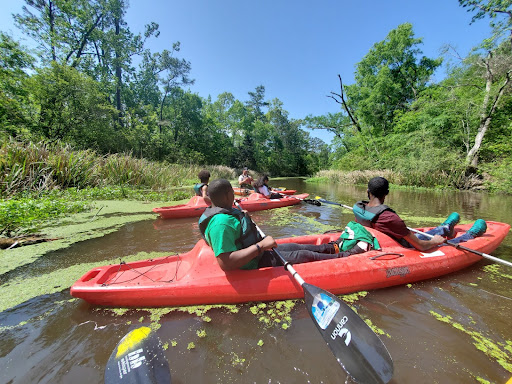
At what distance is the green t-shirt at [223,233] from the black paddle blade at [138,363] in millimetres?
789

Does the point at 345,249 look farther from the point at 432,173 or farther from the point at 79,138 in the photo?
the point at 79,138

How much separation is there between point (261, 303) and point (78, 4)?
2625 centimetres

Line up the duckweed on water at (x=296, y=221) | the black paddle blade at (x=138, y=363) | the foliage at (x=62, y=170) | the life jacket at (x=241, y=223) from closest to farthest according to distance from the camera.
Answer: the black paddle blade at (x=138, y=363)
the life jacket at (x=241, y=223)
the duckweed on water at (x=296, y=221)
the foliage at (x=62, y=170)

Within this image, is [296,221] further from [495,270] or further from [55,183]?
[55,183]

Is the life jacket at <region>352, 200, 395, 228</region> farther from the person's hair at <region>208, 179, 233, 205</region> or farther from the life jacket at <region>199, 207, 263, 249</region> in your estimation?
the person's hair at <region>208, 179, 233, 205</region>

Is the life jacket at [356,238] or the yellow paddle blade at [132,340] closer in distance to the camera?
the yellow paddle blade at [132,340]

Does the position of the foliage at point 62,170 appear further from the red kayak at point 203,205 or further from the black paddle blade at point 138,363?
the black paddle blade at point 138,363

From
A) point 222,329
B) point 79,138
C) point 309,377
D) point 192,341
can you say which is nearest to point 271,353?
point 309,377

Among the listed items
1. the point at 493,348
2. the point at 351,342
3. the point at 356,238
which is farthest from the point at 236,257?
the point at 493,348

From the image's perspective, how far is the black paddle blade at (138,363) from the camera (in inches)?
53.9

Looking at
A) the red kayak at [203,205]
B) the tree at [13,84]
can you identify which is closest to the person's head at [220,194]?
the red kayak at [203,205]

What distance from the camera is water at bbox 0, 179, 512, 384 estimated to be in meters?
1.61

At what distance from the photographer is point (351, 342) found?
1604 mm

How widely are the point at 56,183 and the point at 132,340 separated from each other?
7695 millimetres
